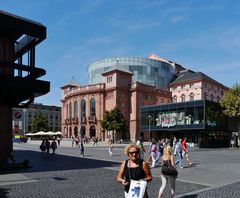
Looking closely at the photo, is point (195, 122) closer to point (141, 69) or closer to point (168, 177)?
point (141, 69)

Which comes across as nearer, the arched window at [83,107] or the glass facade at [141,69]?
the arched window at [83,107]

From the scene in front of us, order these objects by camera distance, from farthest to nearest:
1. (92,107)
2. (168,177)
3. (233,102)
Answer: (92,107) < (233,102) < (168,177)

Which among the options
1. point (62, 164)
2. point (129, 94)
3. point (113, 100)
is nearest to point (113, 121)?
point (113, 100)

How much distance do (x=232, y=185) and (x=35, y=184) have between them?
7390mm

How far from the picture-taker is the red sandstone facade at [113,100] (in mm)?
84250

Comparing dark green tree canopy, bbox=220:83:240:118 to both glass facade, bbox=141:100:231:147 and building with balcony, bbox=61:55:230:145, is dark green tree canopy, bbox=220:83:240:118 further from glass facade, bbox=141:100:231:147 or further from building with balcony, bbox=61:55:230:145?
building with balcony, bbox=61:55:230:145

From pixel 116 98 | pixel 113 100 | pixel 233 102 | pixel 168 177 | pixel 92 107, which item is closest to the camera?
pixel 168 177

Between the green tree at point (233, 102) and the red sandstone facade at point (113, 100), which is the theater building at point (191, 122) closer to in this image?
the green tree at point (233, 102)

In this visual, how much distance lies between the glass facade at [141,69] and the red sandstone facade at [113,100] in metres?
9.32

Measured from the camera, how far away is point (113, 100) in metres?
83.9

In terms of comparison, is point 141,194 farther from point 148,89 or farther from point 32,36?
point 148,89

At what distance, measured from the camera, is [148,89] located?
8838 centimetres

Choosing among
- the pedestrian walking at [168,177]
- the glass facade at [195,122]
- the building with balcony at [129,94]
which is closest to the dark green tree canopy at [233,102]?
the glass facade at [195,122]

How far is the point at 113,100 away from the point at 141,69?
21.2 m
